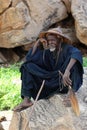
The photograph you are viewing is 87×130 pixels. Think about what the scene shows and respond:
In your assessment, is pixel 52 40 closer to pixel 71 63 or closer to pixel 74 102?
pixel 71 63

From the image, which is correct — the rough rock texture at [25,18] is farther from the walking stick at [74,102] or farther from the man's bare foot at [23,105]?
the walking stick at [74,102]

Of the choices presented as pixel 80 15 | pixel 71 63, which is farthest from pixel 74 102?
pixel 80 15

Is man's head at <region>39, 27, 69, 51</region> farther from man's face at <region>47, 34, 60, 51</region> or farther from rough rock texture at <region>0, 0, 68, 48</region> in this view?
rough rock texture at <region>0, 0, 68, 48</region>

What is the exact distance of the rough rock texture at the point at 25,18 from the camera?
10.8 metres

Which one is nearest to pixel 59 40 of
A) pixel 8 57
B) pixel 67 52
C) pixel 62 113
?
pixel 67 52

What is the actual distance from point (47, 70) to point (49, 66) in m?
0.06

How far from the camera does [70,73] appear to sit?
4461 millimetres

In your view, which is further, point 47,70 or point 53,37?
point 47,70

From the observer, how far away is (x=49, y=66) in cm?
466

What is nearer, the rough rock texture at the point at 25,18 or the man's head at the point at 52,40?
the man's head at the point at 52,40

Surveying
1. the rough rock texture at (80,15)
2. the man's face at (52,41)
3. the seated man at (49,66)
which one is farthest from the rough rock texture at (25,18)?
the man's face at (52,41)

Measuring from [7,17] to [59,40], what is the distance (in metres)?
6.41

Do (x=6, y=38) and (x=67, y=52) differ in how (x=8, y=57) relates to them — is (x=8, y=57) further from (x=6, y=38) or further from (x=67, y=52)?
(x=67, y=52)

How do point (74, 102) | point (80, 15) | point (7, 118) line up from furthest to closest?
1. point (80, 15)
2. point (7, 118)
3. point (74, 102)
